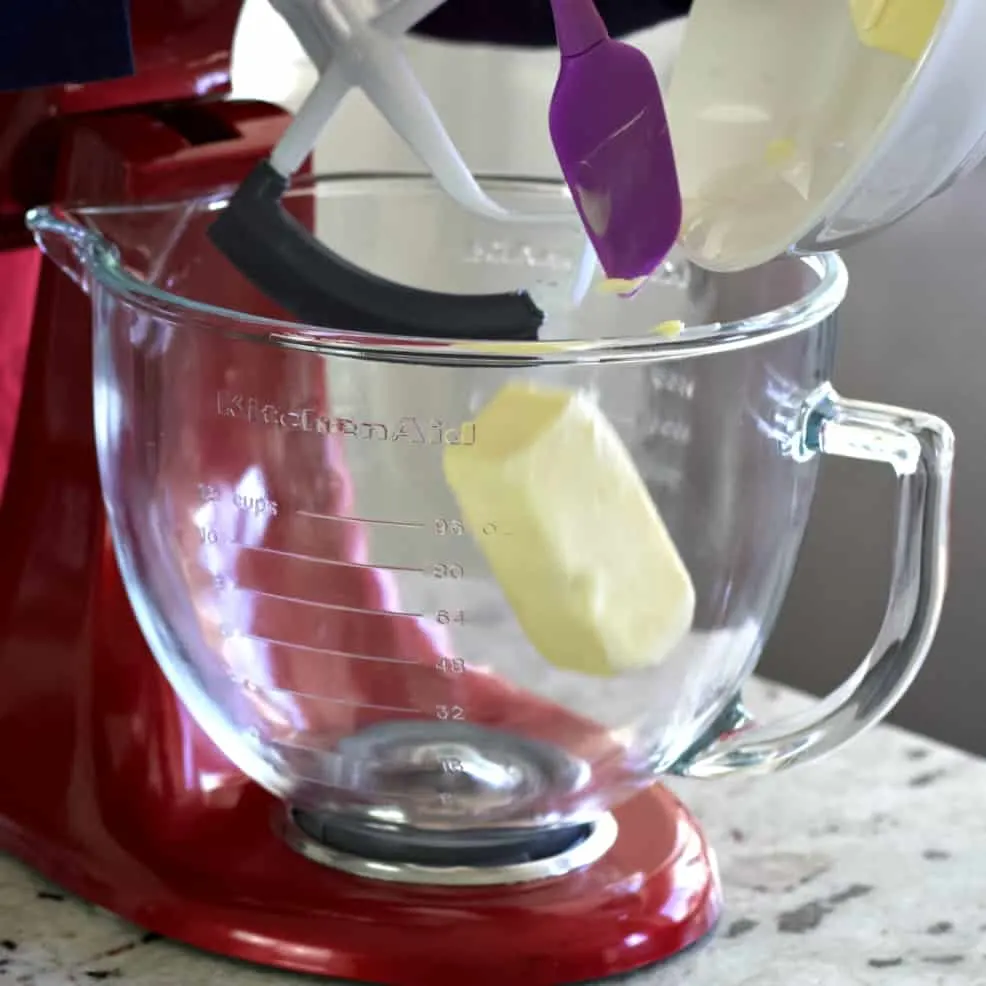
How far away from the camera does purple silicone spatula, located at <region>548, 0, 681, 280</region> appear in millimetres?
405

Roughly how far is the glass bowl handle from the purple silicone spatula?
106 mm

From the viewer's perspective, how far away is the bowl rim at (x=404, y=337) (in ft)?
1.46

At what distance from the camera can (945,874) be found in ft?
1.98

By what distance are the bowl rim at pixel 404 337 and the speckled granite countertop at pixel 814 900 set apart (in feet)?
0.67

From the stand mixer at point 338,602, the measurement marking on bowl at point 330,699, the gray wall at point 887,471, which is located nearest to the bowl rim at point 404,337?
the stand mixer at point 338,602

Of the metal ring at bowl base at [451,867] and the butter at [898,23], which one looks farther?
→ the metal ring at bowl base at [451,867]

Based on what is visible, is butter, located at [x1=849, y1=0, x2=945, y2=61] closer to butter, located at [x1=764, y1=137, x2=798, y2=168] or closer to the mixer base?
butter, located at [x1=764, y1=137, x2=798, y2=168]

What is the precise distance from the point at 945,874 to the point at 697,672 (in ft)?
0.52

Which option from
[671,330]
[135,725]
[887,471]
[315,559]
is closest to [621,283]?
[671,330]

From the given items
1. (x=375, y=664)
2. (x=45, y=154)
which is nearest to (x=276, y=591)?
(x=375, y=664)

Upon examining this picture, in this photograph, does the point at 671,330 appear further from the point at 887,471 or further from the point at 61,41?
the point at 887,471

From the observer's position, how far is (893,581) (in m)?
0.51

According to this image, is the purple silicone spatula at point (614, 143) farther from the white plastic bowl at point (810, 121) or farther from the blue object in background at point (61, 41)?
the blue object in background at point (61, 41)

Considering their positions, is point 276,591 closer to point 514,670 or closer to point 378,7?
point 514,670
